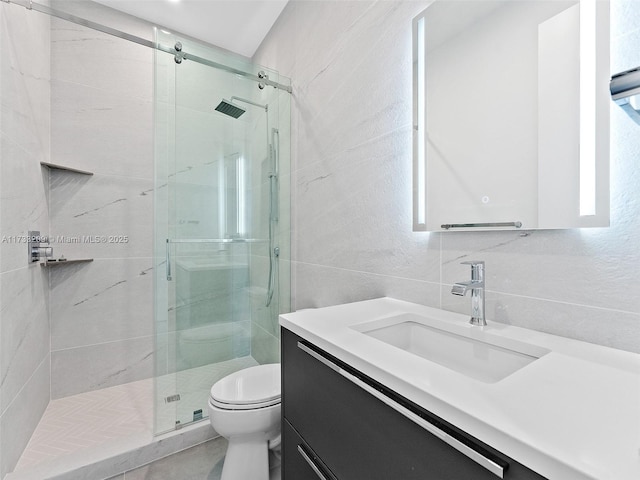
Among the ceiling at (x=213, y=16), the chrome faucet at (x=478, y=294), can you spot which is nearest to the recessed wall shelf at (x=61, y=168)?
the ceiling at (x=213, y=16)

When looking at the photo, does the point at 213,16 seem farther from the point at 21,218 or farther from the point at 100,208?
the point at 21,218

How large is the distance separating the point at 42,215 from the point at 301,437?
6.74 feet

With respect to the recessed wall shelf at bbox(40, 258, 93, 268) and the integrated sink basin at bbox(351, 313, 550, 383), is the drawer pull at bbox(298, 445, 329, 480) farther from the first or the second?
the recessed wall shelf at bbox(40, 258, 93, 268)

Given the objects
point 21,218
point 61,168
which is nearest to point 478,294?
point 21,218

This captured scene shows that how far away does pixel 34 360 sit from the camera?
172 cm

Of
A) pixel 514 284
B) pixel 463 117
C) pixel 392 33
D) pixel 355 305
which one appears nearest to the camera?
pixel 514 284

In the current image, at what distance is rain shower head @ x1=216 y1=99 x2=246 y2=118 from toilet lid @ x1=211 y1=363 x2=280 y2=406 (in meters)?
1.46

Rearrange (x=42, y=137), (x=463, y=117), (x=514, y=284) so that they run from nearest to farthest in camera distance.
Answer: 1. (x=514, y=284)
2. (x=463, y=117)
3. (x=42, y=137)

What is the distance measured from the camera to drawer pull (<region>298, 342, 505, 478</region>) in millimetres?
426

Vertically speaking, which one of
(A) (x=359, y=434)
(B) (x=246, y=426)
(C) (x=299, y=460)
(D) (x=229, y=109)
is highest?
(D) (x=229, y=109)

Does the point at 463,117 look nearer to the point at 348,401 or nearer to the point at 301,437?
the point at 348,401

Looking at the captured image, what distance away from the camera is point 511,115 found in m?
0.90

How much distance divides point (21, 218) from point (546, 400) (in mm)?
2172

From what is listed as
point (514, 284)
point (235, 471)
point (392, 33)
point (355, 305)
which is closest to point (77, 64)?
point (392, 33)
